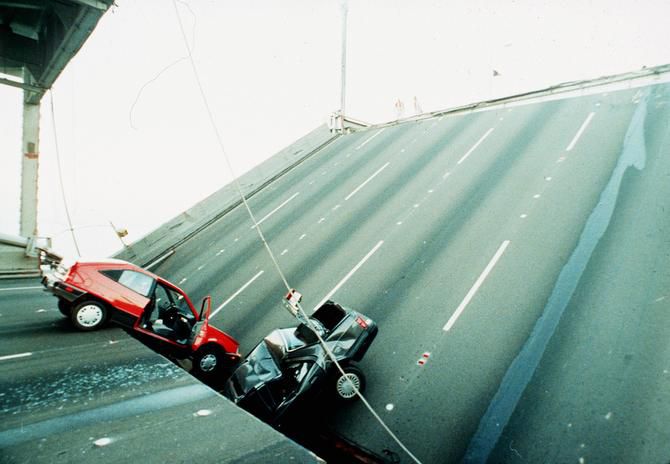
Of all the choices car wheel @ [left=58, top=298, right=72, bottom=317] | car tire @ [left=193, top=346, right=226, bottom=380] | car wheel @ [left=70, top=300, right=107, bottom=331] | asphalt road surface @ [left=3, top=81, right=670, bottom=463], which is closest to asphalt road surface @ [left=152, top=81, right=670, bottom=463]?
asphalt road surface @ [left=3, top=81, right=670, bottom=463]

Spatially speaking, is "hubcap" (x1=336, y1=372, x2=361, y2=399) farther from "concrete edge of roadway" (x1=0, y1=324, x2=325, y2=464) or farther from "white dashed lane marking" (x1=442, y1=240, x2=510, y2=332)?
"white dashed lane marking" (x1=442, y1=240, x2=510, y2=332)

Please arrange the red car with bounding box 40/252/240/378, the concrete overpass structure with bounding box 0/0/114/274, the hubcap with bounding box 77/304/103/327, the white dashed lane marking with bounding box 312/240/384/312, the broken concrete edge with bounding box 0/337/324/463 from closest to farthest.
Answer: the broken concrete edge with bounding box 0/337/324/463
the red car with bounding box 40/252/240/378
the hubcap with bounding box 77/304/103/327
the concrete overpass structure with bounding box 0/0/114/274
the white dashed lane marking with bounding box 312/240/384/312

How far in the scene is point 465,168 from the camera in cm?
1412

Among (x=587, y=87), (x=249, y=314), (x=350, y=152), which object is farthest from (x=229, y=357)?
(x=587, y=87)

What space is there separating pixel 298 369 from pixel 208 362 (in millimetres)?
2872

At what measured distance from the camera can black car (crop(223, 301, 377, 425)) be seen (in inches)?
242

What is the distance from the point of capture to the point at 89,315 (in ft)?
24.8

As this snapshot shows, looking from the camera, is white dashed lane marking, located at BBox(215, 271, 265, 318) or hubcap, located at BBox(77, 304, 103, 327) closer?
hubcap, located at BBox(77, 304, 103, 327)

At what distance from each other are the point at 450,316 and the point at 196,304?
8.47 metres

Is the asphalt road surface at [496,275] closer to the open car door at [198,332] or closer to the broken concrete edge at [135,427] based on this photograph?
the open car door at [198,332]

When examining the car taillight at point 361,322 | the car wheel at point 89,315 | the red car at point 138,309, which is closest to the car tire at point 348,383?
the car taillight at point 361,322

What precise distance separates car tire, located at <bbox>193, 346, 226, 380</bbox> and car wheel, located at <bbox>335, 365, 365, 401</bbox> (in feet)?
10.5

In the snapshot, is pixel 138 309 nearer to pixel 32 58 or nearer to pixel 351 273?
pixel 351 273

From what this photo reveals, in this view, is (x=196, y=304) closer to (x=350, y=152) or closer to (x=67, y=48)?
(x=67, y=48)
